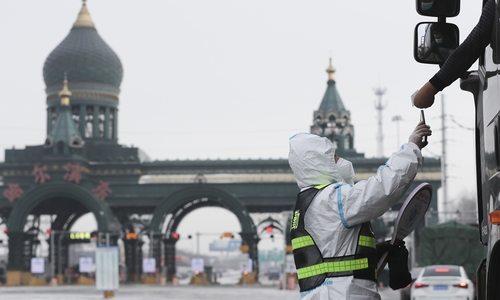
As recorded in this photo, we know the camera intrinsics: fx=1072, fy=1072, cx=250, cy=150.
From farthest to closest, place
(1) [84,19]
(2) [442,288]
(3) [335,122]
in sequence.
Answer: (1) [84,19] → (3) [335,122] → (2) [442,288]

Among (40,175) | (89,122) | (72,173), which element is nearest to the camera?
(40,175)

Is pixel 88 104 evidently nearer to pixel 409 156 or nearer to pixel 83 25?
pixel 83 25

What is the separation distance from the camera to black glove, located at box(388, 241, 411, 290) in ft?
20.3

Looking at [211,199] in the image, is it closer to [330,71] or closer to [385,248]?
[330,71]

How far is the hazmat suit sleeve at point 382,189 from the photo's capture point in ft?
18.7

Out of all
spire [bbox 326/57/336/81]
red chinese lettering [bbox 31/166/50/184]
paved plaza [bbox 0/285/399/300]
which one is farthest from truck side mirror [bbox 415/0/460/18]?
spire [bbox 326/57/336/81]

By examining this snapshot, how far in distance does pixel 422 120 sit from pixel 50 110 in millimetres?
77790

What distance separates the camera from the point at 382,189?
5.71 meters

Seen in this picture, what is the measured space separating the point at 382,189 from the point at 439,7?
1243mm

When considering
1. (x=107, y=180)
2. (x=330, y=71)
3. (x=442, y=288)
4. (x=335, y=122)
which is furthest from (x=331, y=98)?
(x=442, y=288)

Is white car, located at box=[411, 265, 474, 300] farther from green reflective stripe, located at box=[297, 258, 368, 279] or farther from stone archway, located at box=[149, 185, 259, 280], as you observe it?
stone archway, located at box=[149, 185, 259, 280]

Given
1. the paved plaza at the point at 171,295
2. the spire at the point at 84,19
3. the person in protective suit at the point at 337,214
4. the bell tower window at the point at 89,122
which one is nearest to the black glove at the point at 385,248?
the person in protective suit at the point at 337,214

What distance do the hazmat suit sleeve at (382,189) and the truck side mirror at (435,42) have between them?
2.39 ft

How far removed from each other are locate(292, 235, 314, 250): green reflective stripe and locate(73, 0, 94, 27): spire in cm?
7945
